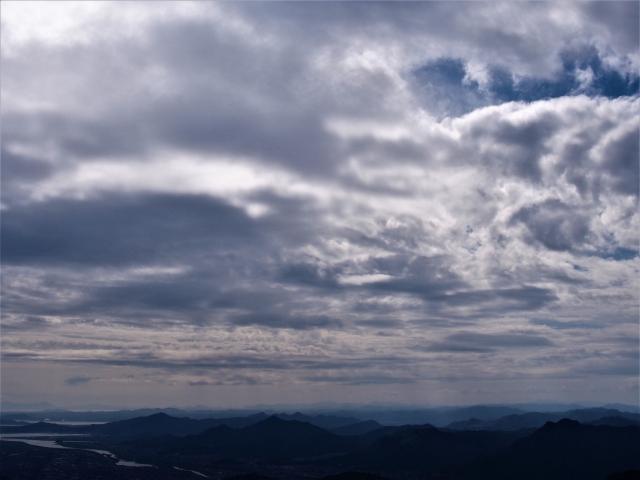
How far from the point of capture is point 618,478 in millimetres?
157000

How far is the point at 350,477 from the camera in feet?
632

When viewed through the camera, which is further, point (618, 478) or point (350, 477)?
point (350, 477)

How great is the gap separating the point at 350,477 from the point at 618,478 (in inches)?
3336
